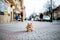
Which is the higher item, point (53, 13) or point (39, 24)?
point (53, 13)

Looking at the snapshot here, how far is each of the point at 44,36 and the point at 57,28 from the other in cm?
22

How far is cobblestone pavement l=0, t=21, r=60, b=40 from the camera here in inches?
86.5

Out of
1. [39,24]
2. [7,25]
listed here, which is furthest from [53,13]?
[7,25]

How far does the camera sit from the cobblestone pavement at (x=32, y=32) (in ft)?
7.21

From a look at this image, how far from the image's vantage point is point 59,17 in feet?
7.59

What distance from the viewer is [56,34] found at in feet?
7.24

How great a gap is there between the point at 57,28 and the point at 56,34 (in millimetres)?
89

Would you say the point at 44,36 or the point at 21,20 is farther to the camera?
the point at 21,20

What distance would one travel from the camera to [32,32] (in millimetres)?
2242

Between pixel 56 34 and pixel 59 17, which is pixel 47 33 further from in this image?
pixel 59 17

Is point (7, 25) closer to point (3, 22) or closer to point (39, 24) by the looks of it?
point (3, 22)

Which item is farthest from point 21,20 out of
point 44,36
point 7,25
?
point 44,36

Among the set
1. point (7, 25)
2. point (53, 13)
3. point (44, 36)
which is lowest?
point (44, 36)

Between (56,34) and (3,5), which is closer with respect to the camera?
(56,34)
